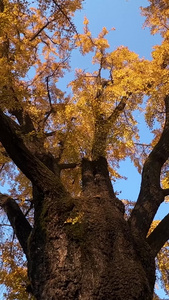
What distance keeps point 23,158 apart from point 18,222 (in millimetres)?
1277

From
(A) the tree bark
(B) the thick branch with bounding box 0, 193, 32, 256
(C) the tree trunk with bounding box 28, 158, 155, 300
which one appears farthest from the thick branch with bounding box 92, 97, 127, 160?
(B) the thick branch with bounding box 0, 193, 32, 256

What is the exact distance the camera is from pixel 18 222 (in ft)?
15.5

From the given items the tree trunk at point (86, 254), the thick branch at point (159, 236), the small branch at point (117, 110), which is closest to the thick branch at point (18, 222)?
the tree trunk at point (86, 254)

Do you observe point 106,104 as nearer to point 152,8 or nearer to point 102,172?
point 102,172

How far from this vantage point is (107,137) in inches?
225

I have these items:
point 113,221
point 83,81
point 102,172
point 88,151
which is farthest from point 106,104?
point 113,221

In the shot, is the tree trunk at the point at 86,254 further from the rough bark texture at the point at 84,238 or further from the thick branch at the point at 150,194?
the thick branch at the point at 150,194

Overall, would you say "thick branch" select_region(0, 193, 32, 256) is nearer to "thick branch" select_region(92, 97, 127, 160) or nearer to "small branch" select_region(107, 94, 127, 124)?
"thick branch" select_region(92, 97, 127, 160)

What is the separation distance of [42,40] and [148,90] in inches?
149

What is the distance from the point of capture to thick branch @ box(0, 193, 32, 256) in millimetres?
4531

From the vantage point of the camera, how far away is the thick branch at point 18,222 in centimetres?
453

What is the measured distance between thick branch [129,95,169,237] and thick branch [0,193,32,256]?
62.6 inches

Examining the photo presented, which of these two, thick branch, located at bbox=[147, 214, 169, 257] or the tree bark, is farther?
thick branch, located at bbox=[147, 214, 169, 257]

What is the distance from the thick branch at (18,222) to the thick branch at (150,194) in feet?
5.21
